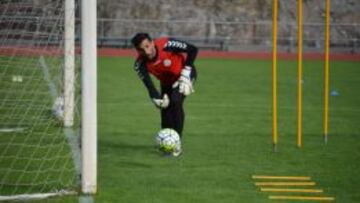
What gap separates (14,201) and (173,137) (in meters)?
3.03

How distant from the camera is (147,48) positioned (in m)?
10.9

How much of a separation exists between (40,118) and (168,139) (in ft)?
14.1

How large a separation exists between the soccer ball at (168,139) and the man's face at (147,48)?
1.01 m

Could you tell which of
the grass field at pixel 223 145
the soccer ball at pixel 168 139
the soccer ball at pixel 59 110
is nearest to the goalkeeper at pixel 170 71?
the soccer ball at pixel 168 139

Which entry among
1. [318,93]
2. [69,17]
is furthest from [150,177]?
[318,93]

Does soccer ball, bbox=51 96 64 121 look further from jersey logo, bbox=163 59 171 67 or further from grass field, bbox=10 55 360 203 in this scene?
jersey logo, bbox=163 59 171 67

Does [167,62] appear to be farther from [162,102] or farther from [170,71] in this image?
[162,102]

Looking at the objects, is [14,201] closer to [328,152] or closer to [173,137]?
[173,137]

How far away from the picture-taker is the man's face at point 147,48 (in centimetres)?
1087

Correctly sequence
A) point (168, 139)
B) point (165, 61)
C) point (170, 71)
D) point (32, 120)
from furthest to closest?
point (32, 120), point (170, 71), point (165, 61), point (168, 139)

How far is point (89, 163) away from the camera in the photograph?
8742 mm

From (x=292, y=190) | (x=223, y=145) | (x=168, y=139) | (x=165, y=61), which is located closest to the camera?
(x=292, y=190)

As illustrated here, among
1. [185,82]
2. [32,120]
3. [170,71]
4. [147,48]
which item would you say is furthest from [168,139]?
[32,120]

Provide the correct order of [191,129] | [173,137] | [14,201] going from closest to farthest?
[14,201] < [173,137] < [191,129]
